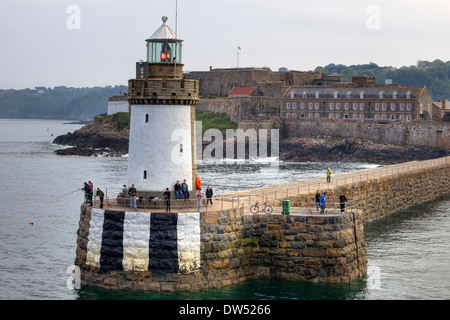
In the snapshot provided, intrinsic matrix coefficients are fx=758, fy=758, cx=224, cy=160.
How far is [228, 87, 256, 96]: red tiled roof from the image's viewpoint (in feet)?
384

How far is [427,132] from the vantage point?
90.0 metres

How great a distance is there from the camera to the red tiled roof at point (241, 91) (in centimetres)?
11694

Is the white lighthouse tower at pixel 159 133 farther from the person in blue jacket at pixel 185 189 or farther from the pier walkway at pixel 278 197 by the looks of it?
the pier walkway at pixel 278 197

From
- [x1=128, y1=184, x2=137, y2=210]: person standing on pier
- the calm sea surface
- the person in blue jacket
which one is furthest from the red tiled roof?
[x1=128, y1=184, x2=137, y2=210]: person standing on pier

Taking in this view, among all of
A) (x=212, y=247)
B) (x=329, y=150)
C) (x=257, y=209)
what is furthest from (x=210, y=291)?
(x=329, y=150)

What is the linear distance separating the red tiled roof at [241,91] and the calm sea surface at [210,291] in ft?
170

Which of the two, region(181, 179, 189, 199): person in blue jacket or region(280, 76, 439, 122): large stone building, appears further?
region(280, 76, 439, 122): large stone building

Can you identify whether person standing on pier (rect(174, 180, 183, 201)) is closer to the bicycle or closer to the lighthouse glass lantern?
the bicycle

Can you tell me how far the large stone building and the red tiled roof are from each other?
10.2m

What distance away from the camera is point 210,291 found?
80.3 ft

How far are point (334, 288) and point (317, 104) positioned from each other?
261 feet

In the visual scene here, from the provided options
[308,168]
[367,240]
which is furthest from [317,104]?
[367,240]

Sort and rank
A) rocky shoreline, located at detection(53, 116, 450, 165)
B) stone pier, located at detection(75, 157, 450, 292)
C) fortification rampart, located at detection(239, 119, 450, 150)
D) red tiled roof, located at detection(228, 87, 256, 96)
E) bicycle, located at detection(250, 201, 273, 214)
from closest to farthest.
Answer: stone pier, located at detection(75, 157, 450, 292) < bicycle, located at detection(250, 201, 273, 214) < rocky shoreline, located at detection(53, 116, 450, 165) < fortification rampart, located at detection(239, 119, 450, 150) < red tiled roof, located at detection(228, 87, 256, 96)
